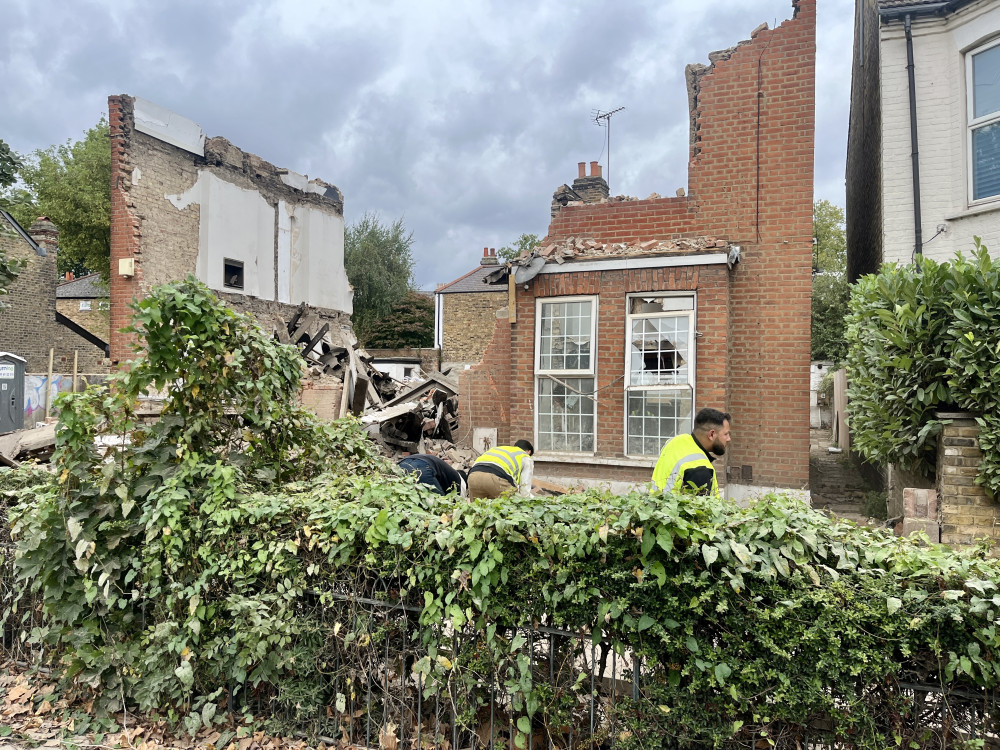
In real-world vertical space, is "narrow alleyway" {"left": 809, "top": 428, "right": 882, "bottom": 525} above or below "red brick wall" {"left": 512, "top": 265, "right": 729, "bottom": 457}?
below

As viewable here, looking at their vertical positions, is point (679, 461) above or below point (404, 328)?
below

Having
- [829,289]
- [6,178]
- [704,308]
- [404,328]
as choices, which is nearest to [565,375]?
[704,308]

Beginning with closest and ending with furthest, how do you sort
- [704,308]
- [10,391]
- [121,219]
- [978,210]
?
[978,210], [704,308], [10,391], [121,219]

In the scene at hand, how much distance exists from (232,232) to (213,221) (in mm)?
736

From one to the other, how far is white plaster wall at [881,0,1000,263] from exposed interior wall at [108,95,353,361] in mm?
11885

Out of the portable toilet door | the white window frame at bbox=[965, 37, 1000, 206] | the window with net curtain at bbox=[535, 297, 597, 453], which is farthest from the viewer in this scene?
the portable toilet door

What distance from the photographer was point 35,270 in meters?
24.6

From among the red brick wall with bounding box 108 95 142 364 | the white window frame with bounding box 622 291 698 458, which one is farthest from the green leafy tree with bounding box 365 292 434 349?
the white window frame with bounding box 622 291 698 458

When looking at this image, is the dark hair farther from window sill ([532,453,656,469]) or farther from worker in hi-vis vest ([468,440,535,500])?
window sill ([532,453,656,469])

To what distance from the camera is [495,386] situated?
10.3 metres

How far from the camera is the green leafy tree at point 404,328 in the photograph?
41906 mm

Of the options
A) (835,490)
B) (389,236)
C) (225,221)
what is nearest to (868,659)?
(835,490)

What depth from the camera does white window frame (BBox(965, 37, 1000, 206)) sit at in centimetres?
842

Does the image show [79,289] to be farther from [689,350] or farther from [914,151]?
[914,151]
